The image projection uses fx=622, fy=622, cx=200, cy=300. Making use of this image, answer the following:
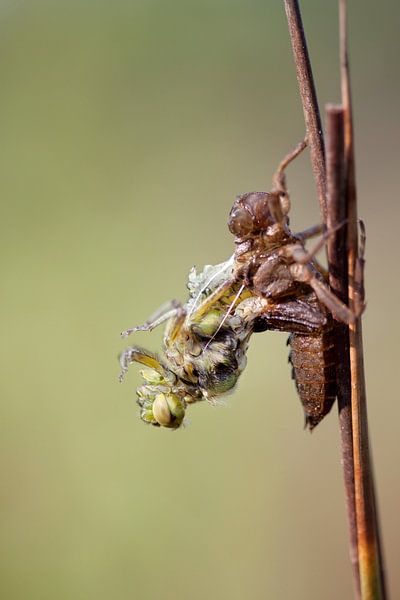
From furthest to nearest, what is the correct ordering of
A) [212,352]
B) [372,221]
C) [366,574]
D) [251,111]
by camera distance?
[251,111]
[372,221]
[212,352]
[366,574]

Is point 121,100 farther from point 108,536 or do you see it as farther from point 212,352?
point 212,352

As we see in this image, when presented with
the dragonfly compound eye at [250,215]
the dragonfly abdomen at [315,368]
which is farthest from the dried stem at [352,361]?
the dragonfly compound eye at [250,215]

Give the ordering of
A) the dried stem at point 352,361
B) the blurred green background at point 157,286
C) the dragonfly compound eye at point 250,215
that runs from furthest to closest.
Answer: the blurred green background at point 157,286 < the dragonfly compound eye at point 250,215 < the dried stem at point 352,361

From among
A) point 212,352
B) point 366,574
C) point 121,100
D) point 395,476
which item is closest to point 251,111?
point 121,100

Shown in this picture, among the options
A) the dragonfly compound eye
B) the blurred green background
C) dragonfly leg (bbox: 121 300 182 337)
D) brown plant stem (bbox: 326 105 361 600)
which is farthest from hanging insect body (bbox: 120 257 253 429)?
the blurred green background

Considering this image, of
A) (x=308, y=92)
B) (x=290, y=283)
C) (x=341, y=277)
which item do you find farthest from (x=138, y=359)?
(x=308, y=92)

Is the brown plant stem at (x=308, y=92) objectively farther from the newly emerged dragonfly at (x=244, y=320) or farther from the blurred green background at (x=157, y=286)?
the blurred green background at (x=157, y=286)
